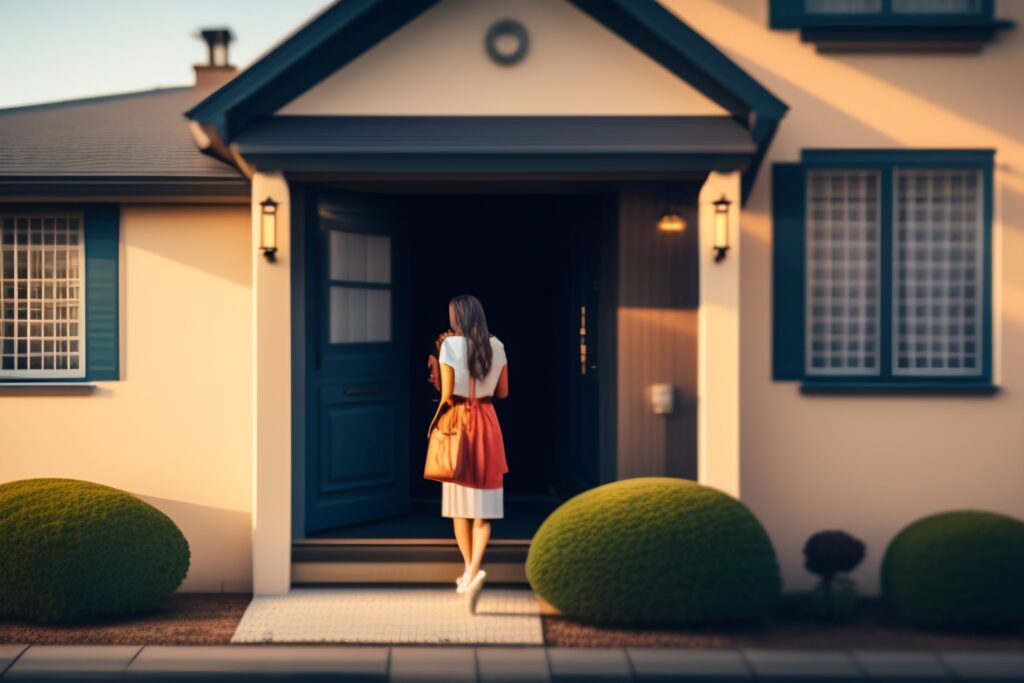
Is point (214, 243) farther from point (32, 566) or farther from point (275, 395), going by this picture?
point (32, 566)

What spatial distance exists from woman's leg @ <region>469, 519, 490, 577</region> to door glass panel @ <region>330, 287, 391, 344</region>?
1940 millimetres

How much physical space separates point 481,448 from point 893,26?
13.7ft

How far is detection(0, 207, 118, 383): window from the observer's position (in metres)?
8.59

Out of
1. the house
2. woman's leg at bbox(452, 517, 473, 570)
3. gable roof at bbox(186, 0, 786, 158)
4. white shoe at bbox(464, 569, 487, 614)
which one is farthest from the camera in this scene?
the house

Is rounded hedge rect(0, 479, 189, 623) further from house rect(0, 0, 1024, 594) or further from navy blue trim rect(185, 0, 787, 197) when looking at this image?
navy blue trim rect(185, 0, 787, 197)

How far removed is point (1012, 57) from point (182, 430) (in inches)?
261

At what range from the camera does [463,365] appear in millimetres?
7625

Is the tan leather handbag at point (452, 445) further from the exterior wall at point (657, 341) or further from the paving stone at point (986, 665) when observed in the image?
the paving stone at point (986, 665)

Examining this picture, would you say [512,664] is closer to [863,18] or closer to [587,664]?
[587,664]

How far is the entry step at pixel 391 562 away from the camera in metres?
8.10

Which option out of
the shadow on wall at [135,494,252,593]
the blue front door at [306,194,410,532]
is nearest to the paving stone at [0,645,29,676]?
the shadow on wall at [135,494,252,593]

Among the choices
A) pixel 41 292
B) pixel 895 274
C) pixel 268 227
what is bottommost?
pixel 41 292

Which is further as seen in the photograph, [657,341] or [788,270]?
[657,341]

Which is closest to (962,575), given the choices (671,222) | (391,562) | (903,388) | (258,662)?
(903,388)
